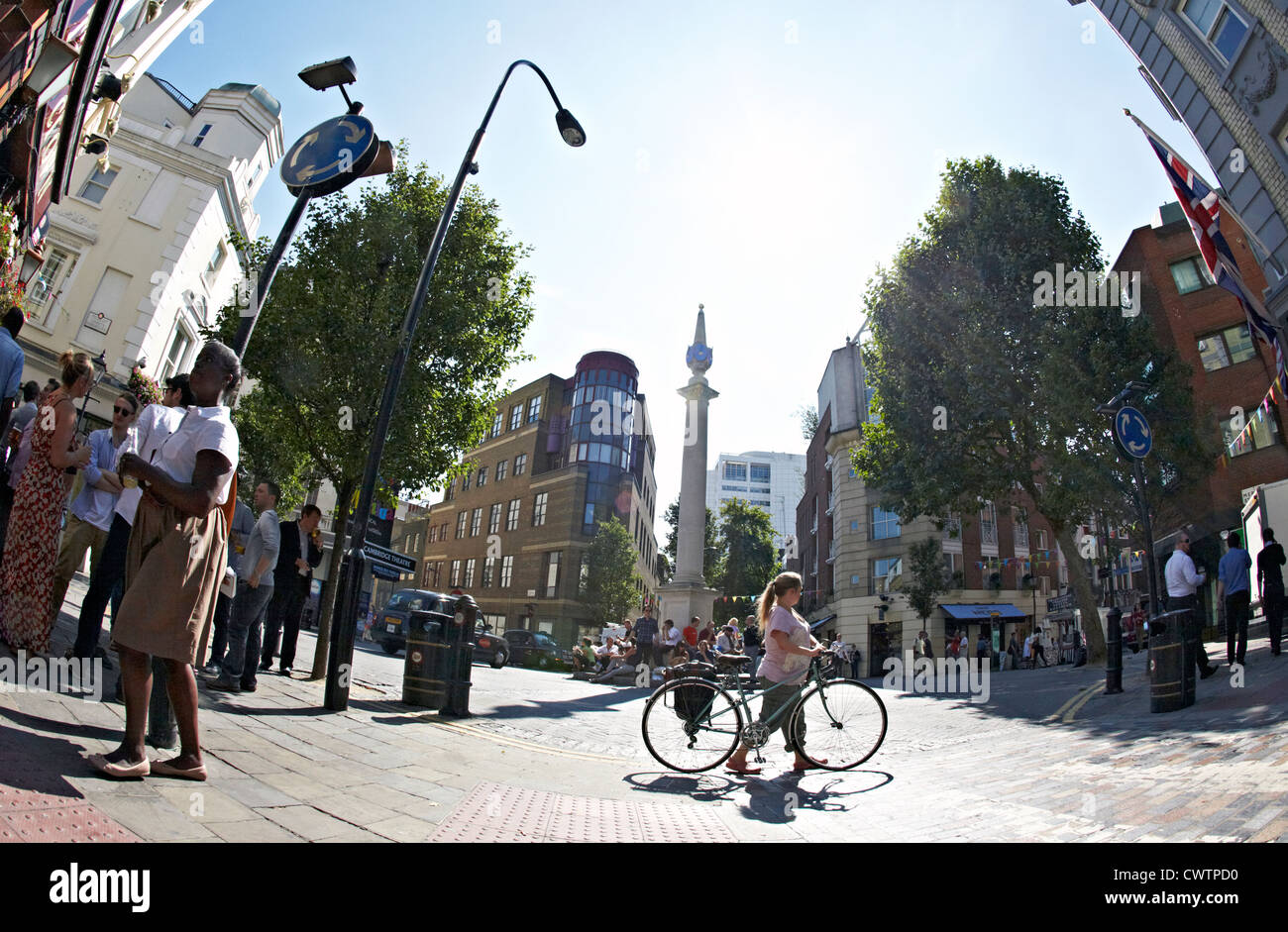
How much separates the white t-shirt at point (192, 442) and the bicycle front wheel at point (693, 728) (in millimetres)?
3551

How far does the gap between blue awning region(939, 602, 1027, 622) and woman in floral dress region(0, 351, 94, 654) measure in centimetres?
3394

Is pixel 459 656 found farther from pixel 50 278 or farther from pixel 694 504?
pixel 50 278

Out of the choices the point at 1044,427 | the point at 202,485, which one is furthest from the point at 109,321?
the point at 1044,427

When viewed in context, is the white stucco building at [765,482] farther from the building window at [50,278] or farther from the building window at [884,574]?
the building window at [50,278]

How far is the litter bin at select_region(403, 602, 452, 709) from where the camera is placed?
6648mm

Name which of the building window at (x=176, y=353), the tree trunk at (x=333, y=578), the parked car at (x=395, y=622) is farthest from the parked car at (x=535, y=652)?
the building window at (x=176, y=353)

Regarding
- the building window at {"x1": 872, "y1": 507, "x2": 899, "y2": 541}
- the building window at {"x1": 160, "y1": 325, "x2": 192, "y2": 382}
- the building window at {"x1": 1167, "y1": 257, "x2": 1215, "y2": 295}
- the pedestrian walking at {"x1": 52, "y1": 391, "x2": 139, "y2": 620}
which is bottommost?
the pedestrian walking at {"x1": 52, "y1": 391, "x2": 139, "y2": 620}

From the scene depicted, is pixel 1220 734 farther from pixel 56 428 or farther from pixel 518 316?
pixel 518 316

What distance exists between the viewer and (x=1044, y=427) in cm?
1755

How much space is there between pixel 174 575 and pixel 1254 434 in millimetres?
27930

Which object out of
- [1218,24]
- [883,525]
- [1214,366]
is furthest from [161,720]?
[883,525]

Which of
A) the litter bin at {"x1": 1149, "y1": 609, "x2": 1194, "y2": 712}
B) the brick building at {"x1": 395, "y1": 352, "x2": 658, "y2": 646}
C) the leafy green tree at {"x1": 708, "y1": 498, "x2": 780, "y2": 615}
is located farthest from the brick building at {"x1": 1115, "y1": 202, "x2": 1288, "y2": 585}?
the leafy green tree at {"x1": 708, "y1": 498, "x2": 780, "y2": 615}

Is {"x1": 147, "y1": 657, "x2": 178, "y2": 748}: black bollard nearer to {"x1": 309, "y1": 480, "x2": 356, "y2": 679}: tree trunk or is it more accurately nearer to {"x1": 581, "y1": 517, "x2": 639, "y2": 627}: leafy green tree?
{"x1": 309, "y1": 480, "x2": 356, "y2": 679}: tree trunk

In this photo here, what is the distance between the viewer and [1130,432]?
364 inches
